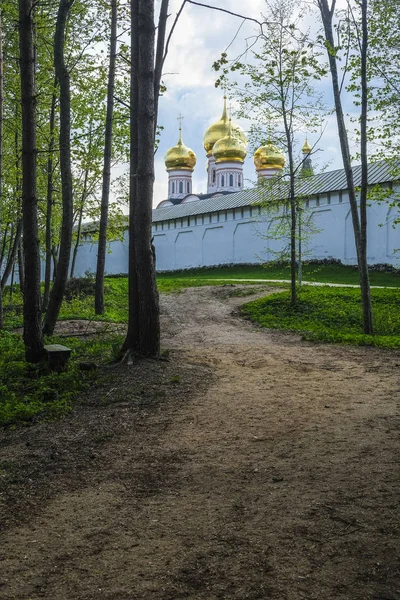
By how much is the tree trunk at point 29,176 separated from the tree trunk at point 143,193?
1303mm

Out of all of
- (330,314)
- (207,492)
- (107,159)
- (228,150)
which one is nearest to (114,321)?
(107,159)

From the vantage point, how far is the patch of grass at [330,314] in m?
11.8

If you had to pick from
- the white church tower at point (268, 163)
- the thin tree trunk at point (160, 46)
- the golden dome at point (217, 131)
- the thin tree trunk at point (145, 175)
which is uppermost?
the golden dome at point (217, 131)

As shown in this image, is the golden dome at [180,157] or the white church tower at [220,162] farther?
the golden dome at [180,157]

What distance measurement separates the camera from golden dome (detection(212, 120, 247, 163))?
1857 inches

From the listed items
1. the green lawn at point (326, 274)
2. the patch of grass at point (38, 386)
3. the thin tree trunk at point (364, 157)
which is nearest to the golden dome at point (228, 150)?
the green lawn at point (326, 274)

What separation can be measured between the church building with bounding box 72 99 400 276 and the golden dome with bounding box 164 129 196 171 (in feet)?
0.29

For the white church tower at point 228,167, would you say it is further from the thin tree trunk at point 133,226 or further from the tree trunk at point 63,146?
the thin tree trunk at point 133,226

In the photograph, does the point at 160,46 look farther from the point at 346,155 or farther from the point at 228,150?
the point at 228,150

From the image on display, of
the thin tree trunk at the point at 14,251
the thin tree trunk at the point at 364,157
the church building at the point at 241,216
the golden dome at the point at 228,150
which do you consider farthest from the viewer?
the golden dome at the point at 228,150

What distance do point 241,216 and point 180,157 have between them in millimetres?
21902

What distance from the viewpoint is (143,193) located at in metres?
8.21

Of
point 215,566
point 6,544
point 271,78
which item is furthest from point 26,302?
point 271,78

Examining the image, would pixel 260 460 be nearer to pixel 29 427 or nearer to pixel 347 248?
pixel 29 427
